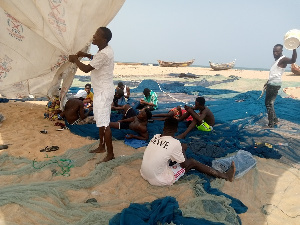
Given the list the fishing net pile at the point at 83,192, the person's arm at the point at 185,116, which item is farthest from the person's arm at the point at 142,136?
the person's arm at the point at 185,116

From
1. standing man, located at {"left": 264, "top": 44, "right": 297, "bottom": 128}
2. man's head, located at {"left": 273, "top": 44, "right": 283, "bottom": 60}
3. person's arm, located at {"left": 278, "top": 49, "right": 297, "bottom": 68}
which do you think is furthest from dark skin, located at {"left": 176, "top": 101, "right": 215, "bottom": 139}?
man's head, located at {"left": 273, "top": 44, "right": 283, "bottom": 60}

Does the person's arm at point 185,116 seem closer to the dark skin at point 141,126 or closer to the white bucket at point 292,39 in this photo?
the dark skin at point 141,126

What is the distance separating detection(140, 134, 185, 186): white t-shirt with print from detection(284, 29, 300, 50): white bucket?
161 inches

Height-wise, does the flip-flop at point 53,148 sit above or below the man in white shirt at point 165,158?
below

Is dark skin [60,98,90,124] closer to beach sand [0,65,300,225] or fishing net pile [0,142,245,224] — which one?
beach sand [0,65,300,225]

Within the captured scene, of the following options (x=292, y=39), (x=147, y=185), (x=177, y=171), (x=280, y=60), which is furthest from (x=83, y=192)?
(x=280, y=60)

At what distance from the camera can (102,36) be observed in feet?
12.3

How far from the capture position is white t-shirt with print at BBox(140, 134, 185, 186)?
324cm

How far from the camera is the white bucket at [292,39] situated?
5.47 meters

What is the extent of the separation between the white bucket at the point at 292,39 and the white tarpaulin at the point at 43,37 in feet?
12.6

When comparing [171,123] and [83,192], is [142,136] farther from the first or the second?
[83,192]

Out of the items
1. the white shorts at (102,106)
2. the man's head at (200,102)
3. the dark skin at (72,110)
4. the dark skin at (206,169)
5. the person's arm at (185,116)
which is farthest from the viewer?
the person's arm at (185,116)

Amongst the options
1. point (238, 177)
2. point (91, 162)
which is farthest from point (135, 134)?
point (238, 177)

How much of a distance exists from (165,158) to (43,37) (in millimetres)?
2976
